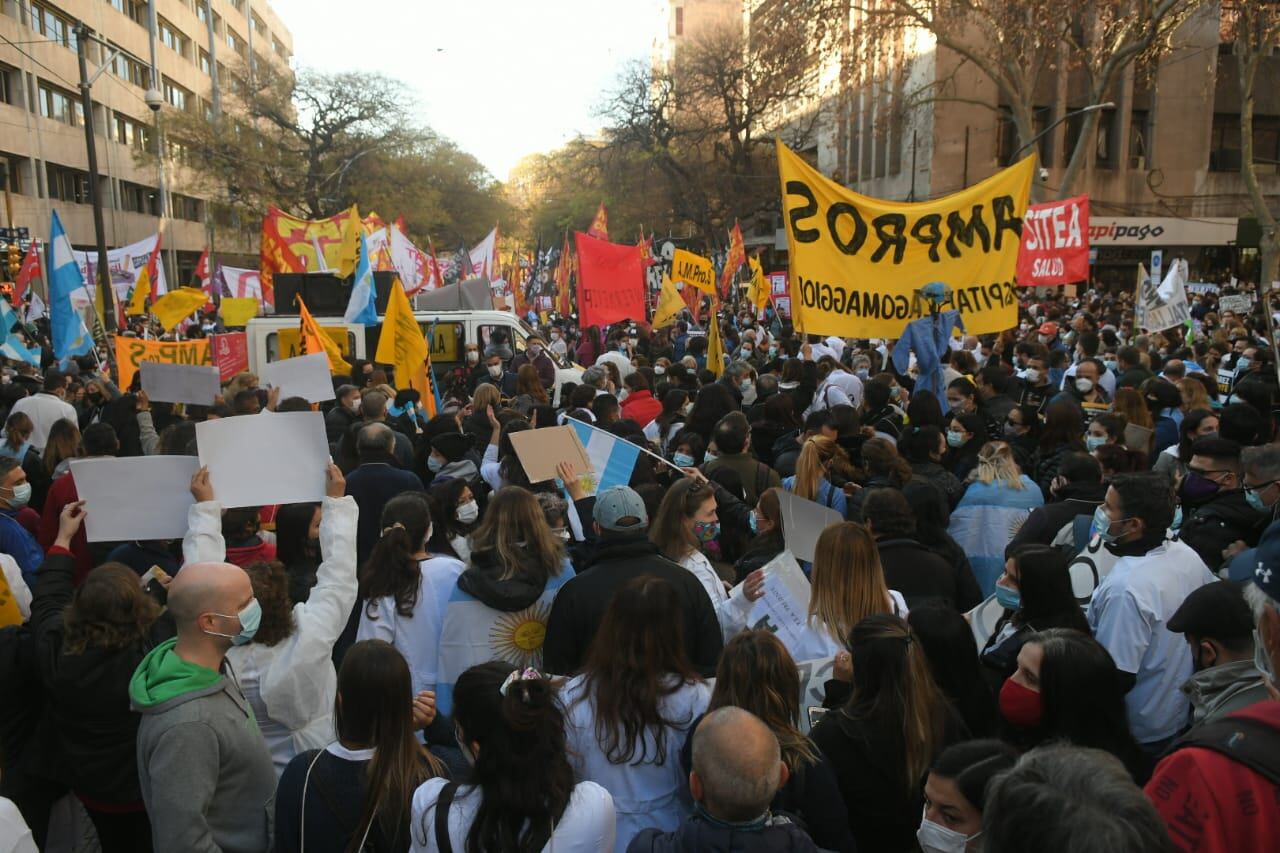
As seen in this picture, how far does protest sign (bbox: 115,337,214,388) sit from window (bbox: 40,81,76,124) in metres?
34.1

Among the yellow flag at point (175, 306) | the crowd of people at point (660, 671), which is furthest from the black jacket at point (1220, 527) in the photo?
the yellow flag at point (175, 306)

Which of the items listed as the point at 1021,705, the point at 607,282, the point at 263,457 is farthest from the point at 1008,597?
the point at 607,282

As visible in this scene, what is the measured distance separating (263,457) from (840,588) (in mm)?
2442

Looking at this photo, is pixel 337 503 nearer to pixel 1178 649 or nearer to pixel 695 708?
pixel 695 708

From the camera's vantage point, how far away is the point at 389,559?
4.18 metres

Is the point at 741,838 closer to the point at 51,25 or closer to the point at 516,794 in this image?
the point at 516,794

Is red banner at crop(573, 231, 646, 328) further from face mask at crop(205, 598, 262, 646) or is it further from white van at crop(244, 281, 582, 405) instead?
face mask at crop(205, 598, 262, 646)

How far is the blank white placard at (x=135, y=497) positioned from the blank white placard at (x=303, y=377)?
4.00 m

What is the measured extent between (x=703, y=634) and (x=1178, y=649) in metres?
1.80

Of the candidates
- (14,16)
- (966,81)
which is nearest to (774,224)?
(966,81)

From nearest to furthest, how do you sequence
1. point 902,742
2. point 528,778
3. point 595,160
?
point 528,778 → point 902,742 → point 595,160

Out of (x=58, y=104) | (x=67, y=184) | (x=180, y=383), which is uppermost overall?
(x=58, y=104)

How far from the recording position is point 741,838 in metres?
2.31

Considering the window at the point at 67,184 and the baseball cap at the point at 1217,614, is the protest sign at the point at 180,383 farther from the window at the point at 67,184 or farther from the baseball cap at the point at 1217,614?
the window at the point at 67,184
